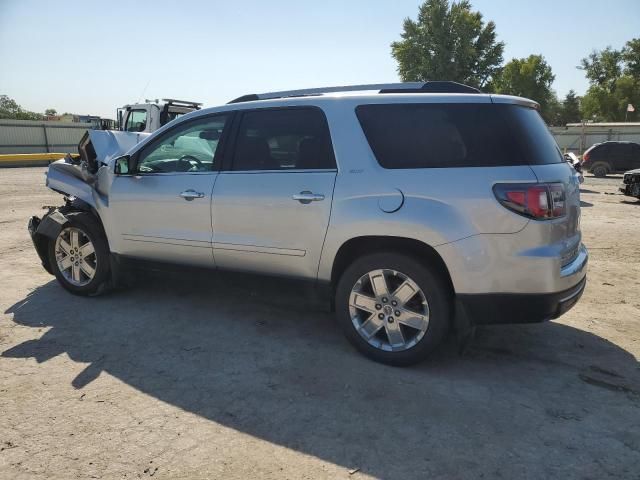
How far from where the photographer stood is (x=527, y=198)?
119 inches

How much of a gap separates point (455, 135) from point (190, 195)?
2.21m

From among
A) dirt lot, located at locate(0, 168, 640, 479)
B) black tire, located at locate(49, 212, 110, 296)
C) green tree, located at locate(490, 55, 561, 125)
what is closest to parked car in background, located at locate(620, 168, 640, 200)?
dirt lot, located at locate(0, 168, 640, 479)

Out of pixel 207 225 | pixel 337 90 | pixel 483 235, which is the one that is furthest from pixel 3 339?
pixel 483 235

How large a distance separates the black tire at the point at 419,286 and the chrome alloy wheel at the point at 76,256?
2.70m

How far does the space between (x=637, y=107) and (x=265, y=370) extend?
74704 millimetres

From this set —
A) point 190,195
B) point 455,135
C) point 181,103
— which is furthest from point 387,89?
point 181,103

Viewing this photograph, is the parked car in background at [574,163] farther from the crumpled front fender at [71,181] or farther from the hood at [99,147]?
the hood at [99,147]

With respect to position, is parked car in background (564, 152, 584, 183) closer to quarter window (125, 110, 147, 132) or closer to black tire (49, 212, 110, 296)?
black tire (49, 212, 110, 296)

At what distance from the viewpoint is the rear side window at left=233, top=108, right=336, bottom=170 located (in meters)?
Result: 3.69

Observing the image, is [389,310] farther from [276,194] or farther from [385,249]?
[276,194]

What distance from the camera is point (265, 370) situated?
11.4 feet

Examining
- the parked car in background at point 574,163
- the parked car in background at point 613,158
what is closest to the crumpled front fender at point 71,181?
the parked car in background at point 574,163

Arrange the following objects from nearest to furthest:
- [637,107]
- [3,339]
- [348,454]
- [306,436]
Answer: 1. [348,454]
2. [306,436]
3. [3,339]
4. [637,107]

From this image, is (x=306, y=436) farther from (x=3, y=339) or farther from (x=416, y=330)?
(x=3, y=339)
